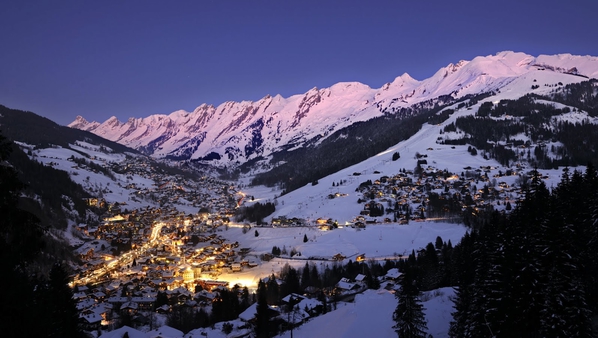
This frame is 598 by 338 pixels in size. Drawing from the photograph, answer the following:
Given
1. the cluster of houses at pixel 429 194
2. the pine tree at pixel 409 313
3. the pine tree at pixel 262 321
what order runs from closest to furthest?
the pine tree at pixel 409 313 → the pine tree at pixel 262 321 → the cluster of houses at pixel 429 194

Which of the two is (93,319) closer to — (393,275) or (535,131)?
(393,275)

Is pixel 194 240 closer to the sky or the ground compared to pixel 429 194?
closer to the ground

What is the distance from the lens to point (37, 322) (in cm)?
796

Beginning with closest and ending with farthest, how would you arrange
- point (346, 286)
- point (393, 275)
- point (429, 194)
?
point (346, 286)
point (393, 275)
point (429, 194)

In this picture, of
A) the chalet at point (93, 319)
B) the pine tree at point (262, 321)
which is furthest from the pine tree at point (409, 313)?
the chalet at point (93, 319)

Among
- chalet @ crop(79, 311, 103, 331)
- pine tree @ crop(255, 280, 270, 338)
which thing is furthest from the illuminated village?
pine tree @ crop(255, 280, 270, 338)

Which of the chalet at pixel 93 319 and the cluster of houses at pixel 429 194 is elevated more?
the cluster of houses at pixel 429 194

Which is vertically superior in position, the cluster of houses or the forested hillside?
the forested hillside

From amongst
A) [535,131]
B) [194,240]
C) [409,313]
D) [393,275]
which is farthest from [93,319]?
[535,131]

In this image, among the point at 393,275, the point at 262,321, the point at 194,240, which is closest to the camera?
the point at 262,321

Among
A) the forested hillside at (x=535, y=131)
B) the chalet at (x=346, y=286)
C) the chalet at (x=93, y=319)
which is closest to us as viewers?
the chalet at (x=93, y=319)

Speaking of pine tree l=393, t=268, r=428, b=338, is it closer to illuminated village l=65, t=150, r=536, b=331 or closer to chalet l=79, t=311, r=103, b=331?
illuminated village l=65, t=150, r=536, b=331

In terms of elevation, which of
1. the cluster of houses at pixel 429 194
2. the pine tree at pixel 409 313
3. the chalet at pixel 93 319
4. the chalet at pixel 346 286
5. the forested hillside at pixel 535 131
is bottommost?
the chalet at pixel 93 319

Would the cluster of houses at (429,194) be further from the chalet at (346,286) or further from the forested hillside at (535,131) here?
the chalet at (346,286)
